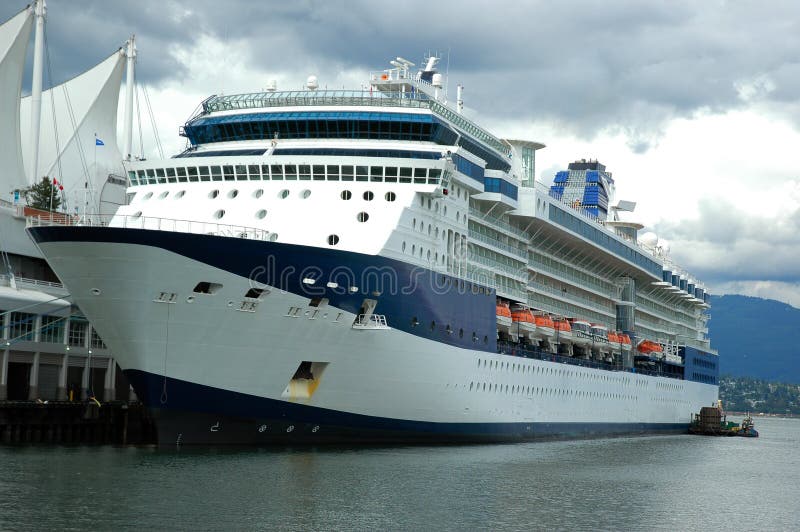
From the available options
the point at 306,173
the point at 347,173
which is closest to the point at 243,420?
the point at 306,173

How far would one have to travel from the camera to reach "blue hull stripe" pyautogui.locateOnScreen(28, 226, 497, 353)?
25969mm

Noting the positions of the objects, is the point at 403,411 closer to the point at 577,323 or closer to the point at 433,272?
the point at 433,272

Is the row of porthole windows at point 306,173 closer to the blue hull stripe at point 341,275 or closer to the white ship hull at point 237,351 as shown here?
the blue hull stripe at point 341,275

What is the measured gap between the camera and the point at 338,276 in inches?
1120

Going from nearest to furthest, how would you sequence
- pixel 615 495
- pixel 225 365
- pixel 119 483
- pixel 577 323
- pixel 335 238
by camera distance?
pixel 119 483 → pixel 615 495 → pixel 225 365 → pixel 335 238 → pixel 577 323

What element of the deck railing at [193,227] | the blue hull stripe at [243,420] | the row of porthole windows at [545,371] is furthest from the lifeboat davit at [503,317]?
the deck railing at [193,227]

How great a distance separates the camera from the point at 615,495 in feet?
83.1

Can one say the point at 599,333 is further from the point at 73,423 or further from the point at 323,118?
the point at 73,423

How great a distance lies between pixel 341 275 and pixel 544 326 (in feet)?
52.3

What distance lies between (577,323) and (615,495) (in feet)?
75.2

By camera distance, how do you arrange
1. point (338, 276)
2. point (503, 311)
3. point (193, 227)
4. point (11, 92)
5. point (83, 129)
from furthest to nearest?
point (83, 129) → point (11, 92) → point (503, 311) → point (193, 227) → point (338, 276)

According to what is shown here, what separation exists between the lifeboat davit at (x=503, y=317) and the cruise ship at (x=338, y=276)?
12 centimetres

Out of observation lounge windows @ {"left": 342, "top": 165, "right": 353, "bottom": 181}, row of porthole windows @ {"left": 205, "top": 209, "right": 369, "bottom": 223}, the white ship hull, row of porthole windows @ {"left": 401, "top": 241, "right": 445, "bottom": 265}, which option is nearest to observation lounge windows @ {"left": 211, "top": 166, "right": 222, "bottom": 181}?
row of porthole windows @ {"left": 205, "top": 209, "right": 369, "bottom": 223}

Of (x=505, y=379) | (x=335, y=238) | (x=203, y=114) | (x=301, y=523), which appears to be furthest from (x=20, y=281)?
(x=301, y=523)
